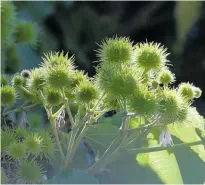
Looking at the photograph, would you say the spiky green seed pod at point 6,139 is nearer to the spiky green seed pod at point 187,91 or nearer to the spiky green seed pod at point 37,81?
the spiky green seed pod at point 37,81

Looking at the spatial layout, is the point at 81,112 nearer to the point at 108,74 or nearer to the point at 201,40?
the point at 108,74

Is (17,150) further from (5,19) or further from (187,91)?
(5,19)

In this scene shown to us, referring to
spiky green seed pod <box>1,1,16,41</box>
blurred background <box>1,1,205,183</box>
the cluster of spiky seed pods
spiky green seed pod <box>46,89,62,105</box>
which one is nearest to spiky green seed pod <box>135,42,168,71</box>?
the cluster of spiky seed pods

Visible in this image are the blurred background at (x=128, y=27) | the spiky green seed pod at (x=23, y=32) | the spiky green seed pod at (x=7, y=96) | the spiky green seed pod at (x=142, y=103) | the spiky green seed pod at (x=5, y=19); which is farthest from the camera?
the blurred background at (x=128, y=27)

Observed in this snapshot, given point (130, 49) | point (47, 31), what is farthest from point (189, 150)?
point (47, 31)

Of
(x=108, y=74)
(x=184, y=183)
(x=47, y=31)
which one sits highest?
(x=47, y=31)

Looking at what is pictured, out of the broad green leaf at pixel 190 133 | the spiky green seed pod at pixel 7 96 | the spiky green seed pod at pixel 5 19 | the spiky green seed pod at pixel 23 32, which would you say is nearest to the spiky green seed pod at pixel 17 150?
the spiky green seed pod at pixel 7 96
